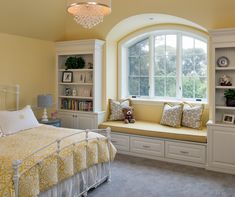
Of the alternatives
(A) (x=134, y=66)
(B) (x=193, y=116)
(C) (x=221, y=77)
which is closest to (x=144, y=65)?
(A) (x=134, y=66)

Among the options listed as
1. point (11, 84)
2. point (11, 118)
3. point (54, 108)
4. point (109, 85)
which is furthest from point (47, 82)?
point (11, 118)

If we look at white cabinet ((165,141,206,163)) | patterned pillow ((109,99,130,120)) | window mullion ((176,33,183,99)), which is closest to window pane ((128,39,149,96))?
patterned pillow ((109,99,130,120))

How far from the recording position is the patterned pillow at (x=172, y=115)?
485 centimetres

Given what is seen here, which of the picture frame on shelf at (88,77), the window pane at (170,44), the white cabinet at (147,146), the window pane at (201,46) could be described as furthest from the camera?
the picture frame on shelf at (88,77)

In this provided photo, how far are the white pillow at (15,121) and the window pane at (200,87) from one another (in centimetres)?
300

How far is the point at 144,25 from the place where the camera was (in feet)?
17.8

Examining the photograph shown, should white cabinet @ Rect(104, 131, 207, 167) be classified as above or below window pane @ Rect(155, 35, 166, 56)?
below

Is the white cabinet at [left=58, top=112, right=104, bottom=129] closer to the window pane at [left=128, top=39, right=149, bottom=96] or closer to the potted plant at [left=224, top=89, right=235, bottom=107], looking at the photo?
the window pane at [left=128, top=39, right=149, bottom=96]

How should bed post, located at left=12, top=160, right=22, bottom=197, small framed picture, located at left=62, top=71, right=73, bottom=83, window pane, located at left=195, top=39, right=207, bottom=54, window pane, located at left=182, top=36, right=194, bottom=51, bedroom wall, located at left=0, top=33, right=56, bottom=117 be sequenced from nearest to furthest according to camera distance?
bed post, located at left=12, top=160, right=22, bottom=197 < bedroom wall, located at left=0, top=33, right=56, bottom=117 < window pane, located at left=195, top=39, right=207, bottom=54 < window pane, located at left=182, top=36, right=194, bottom=51 < small framed picture, located at left=62, top=71, right=73, bottom=83

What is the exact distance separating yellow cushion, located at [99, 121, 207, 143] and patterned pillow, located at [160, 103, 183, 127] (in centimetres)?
11

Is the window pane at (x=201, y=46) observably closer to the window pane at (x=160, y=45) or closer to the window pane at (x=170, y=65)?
the window pane at (x=170, y=65)

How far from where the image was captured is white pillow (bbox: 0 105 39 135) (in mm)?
3867

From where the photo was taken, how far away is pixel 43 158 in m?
2.71

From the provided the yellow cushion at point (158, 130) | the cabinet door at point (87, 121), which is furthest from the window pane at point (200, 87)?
the cabinet door at point (87, 121)
